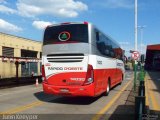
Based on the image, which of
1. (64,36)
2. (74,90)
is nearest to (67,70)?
(74,90)

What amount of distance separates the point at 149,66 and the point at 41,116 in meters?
88.1

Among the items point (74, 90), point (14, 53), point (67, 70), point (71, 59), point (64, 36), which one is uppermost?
point (14, 53)

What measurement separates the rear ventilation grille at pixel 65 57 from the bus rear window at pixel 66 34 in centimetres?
62

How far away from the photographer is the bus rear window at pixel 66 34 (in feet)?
48.1

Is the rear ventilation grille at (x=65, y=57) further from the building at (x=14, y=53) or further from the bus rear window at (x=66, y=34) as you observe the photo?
the building at (x=14, y=53)

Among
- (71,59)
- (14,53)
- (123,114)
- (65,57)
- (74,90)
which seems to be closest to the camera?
(123,114)

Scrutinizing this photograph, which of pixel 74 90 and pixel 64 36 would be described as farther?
pixel 64 36

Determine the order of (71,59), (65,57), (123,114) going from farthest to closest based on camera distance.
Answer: (65,57) → (71,59) → (123,114)

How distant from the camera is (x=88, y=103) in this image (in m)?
15.4

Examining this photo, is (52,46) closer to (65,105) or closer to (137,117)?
(65,105)

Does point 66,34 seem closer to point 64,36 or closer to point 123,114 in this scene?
point 64,36

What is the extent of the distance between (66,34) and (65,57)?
104 cm

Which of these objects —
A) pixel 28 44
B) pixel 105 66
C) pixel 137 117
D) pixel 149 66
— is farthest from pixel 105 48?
pixel 149 66

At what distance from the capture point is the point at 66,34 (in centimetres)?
1494
